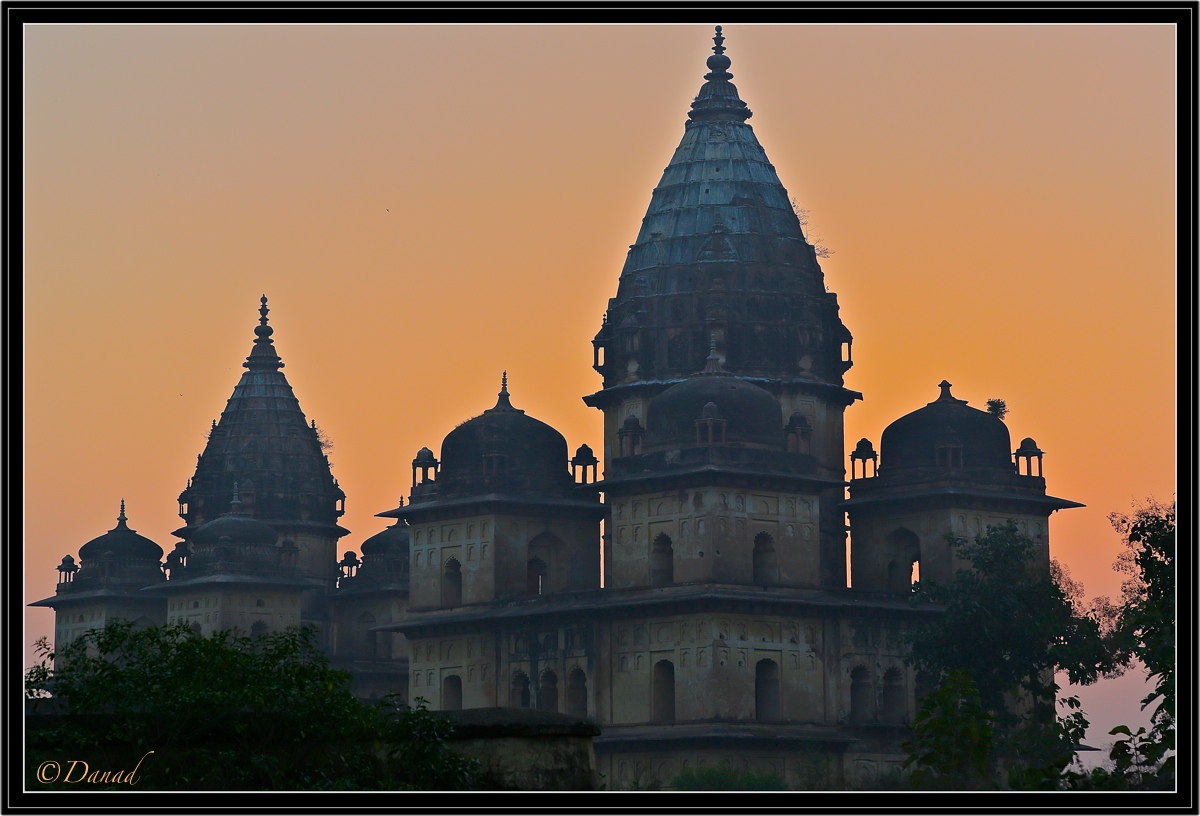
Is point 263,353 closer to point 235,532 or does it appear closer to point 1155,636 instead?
point 235,532

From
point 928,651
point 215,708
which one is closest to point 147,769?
point 215,708

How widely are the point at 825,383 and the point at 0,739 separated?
48411 mm

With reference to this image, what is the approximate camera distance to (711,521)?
219 feet

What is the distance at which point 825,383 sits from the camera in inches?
2921

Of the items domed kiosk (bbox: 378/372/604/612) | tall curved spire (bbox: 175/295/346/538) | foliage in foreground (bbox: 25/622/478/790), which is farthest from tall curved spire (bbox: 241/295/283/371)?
foliage in foreground (bbox: 25/622/478/790)

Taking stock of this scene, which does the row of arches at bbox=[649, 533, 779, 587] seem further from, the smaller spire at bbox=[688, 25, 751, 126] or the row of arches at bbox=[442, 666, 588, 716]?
the smaller spire at bbox=[688, 25, 751, 126]

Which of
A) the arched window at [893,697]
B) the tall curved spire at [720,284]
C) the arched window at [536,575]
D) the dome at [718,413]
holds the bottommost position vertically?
the arched window at [893,697]

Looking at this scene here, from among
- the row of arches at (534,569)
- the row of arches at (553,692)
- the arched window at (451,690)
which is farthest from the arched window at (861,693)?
the arched window at (451,690)

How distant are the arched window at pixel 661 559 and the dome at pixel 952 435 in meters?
7.26

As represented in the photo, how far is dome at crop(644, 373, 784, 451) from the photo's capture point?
2662 inches

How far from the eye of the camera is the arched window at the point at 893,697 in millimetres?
68375

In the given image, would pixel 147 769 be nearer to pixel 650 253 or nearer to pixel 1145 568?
pixel 1145 568

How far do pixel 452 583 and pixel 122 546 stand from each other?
2078 centimetres

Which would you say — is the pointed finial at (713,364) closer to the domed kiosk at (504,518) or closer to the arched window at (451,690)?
the domed kiosk at (504,518)
